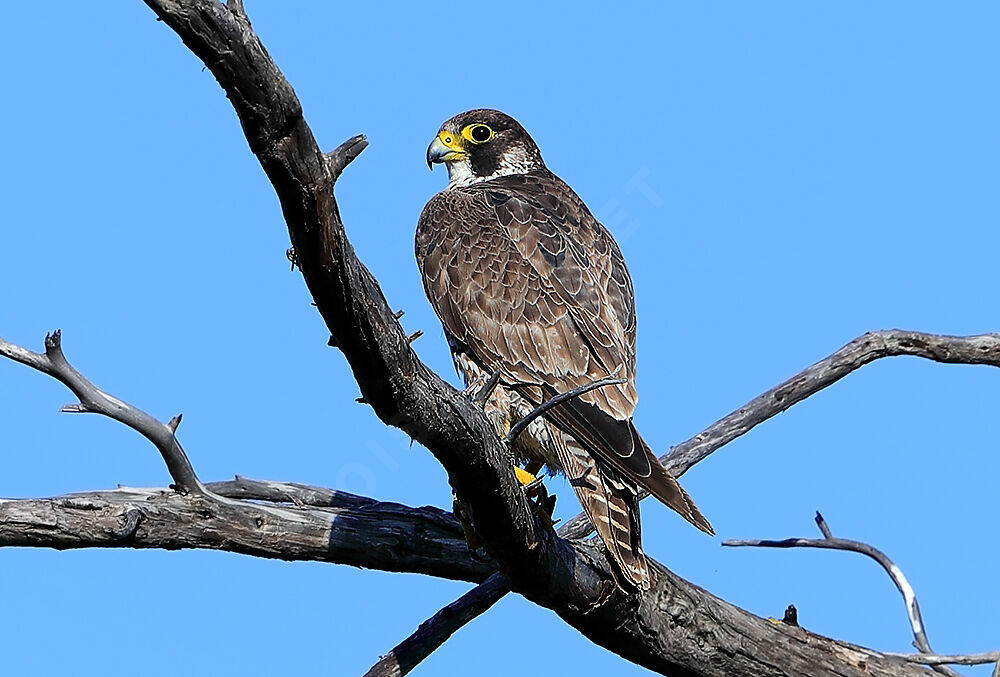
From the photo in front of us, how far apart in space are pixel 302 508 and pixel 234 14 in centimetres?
278

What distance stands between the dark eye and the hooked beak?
82 millimetres

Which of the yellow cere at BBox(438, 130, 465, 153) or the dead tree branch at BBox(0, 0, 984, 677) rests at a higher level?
the yellow cere at BBox(438, 130, 465, 153)

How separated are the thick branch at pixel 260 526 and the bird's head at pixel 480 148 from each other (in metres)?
1.92

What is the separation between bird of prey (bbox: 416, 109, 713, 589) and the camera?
4.05 meters

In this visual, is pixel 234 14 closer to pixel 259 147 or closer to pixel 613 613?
pixel 259 147

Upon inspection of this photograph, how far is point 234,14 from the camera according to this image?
219cm

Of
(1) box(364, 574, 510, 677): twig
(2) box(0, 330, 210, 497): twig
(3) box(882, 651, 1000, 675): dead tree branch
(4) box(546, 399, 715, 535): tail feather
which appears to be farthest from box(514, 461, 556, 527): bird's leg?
(3) box(882, 651, 1000, 675): dead tree branch

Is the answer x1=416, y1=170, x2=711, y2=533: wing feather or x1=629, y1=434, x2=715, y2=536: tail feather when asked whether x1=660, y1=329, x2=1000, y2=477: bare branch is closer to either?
x1=416, y1=170, x2=711, y2=533: wing feather

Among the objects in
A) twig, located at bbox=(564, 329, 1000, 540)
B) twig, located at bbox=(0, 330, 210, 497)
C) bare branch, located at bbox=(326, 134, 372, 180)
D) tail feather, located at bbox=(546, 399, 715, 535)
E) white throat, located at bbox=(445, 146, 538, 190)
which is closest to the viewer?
bare branch, located at bbox=(326, 134, 372, 180)

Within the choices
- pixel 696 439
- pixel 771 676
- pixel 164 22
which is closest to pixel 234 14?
pixel 164 22

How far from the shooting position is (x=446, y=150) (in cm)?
606

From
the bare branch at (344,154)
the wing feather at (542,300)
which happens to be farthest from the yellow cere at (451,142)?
the bare branch at (344,154)

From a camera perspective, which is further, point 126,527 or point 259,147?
point 126,527

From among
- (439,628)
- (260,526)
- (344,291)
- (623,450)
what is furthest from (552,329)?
(344,291)
